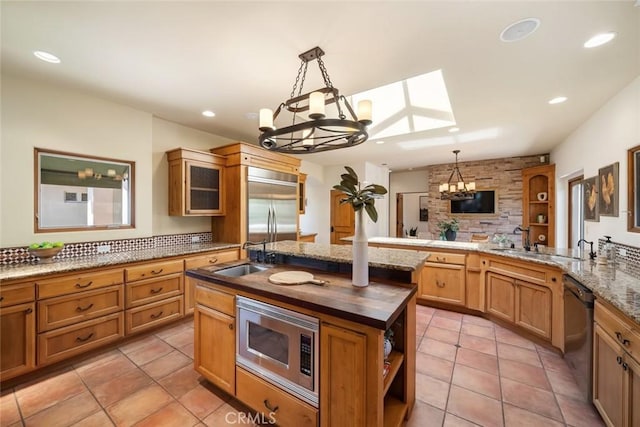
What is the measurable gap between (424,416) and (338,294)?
1.15 m

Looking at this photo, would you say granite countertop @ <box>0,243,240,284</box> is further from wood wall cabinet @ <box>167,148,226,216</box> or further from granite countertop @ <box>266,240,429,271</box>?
granite countertop @ <box>266,240,429,271</box>

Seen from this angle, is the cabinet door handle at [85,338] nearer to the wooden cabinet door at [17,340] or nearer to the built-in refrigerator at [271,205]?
the wooden cabinet door at [17,340]

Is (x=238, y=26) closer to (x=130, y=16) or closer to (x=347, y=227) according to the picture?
(x=130, y=16)

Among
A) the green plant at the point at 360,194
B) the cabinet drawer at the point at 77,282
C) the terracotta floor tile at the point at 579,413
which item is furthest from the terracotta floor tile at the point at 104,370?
the terracotta floor tile at the point at 579,413

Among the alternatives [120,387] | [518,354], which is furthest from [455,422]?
[120,387]

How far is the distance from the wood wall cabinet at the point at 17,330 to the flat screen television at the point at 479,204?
779cm

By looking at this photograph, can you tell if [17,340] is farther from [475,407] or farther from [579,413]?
[579,413]

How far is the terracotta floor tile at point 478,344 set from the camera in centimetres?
260

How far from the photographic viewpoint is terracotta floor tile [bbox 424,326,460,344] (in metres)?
2.81

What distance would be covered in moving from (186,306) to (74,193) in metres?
1.83

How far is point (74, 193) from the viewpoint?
2.82 m

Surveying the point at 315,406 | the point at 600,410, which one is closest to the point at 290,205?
the point at 315,406

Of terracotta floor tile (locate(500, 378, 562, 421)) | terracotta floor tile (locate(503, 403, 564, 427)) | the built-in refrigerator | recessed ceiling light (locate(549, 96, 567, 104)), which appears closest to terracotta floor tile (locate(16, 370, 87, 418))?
the built-in refrigerator

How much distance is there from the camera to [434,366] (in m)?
2.33
